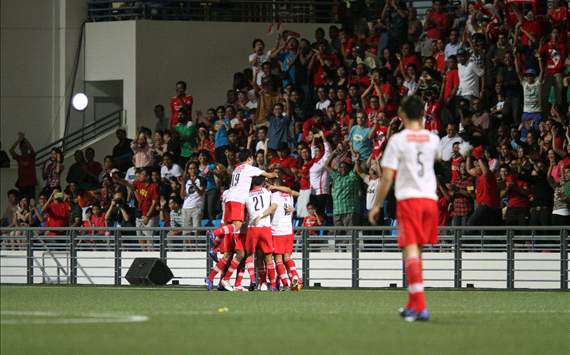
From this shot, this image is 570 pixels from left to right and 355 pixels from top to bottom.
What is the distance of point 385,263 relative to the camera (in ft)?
78.8

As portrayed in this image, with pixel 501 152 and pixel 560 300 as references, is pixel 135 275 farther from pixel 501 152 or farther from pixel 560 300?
pixel 560 300

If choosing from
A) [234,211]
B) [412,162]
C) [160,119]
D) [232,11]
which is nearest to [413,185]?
[412,162]

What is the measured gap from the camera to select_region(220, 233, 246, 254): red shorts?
20844 millimetres

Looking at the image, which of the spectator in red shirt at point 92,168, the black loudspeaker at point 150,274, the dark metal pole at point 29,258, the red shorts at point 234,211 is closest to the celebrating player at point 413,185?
the red shorts at point 234,211

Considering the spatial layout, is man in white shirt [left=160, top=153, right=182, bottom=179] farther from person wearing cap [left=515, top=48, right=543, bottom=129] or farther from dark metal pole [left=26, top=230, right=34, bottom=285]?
A: person wearing cap [left=515, top=48, right=543, bottom=129]

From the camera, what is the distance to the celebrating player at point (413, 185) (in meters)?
11.7

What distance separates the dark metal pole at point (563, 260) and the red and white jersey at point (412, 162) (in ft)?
35.5

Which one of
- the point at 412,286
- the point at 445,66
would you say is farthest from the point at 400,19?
the point at 412,286

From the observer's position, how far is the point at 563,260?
22.3m

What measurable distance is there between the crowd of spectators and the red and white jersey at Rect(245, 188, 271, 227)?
1527 mm

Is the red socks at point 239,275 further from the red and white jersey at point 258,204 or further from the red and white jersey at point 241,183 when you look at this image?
the red and white jersey at point 241,183

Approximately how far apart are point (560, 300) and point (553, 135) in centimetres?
559

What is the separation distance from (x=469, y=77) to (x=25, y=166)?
1115cm

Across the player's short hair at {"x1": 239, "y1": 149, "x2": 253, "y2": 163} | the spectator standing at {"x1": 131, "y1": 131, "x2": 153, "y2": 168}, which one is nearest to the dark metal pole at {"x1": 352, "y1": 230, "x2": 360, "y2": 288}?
the player's short hair at {"x1": 239, "y1": 149, "x2": 253, "y2": 163}
